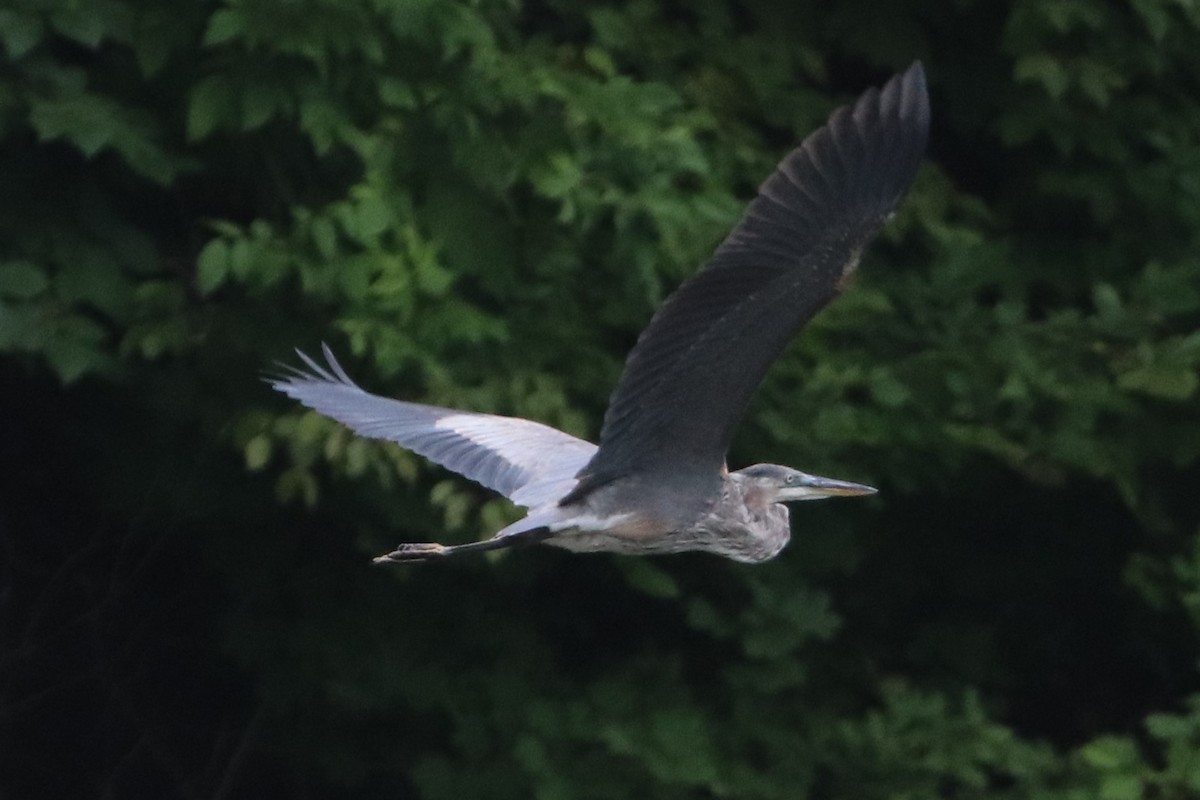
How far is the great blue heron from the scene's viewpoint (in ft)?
11.7

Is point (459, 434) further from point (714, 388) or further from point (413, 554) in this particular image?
point (714, 388)

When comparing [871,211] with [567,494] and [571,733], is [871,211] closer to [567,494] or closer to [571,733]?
[567,494]

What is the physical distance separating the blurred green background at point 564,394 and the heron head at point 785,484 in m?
0.60

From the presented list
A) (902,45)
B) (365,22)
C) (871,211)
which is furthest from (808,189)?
(902,45)

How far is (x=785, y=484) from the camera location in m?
4.49

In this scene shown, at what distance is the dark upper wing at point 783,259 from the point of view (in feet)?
11.6

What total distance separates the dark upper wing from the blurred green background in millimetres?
1109

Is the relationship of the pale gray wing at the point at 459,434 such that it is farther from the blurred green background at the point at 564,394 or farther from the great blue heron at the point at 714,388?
the blurred green background at the point at 564,394

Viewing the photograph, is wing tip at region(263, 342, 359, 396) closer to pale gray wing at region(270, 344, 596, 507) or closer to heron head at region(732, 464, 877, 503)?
pale gray wing at region(270, 344, 596, 507)

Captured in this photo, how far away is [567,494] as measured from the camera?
399cm

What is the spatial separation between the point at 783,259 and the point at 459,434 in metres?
1.16

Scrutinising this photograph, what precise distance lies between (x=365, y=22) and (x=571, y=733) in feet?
6.05

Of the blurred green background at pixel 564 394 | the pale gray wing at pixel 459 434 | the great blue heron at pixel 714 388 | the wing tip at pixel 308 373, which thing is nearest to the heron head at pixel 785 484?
the great blue heron at pixel 714 388

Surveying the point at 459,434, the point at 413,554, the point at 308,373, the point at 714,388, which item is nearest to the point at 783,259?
the point at 714,388
